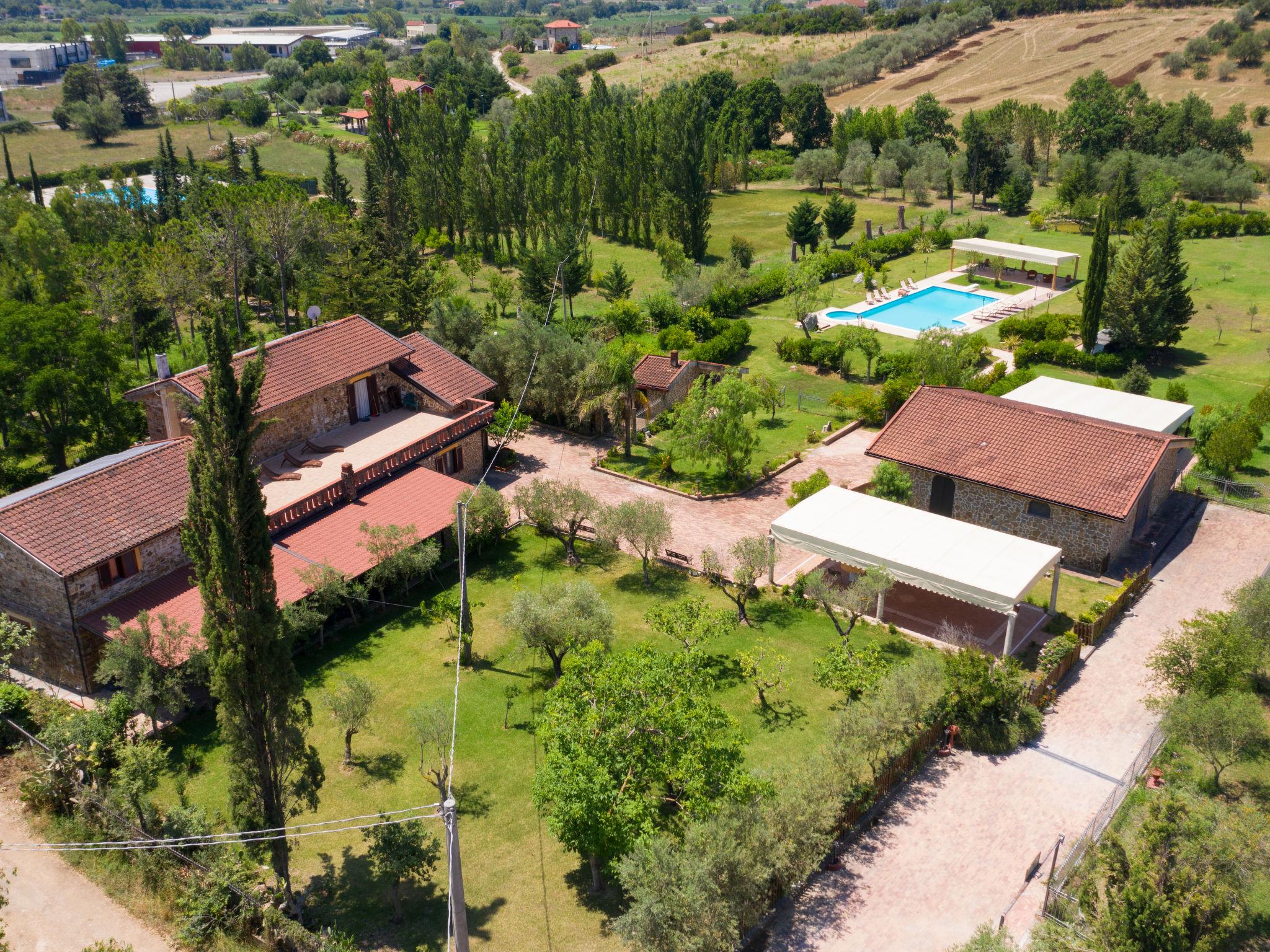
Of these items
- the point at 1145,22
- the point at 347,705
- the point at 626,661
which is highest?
the point at 1145,22

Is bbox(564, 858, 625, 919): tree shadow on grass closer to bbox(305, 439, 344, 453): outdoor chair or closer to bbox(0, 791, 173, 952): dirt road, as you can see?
bbox(0, 791, 173, 952): dirt road

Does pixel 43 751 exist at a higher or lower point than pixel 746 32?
lower

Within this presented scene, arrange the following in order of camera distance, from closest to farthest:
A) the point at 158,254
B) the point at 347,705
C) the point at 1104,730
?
the point at 347,705
the point at 1104,730
the point at 158,254

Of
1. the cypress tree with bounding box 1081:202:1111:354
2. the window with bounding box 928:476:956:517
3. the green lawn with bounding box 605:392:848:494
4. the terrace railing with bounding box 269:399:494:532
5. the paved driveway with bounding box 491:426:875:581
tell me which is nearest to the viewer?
the terrace railing with bounding box 269:399:494:532

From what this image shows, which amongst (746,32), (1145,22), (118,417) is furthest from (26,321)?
(746,32)

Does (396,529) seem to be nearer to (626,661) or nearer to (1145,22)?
(626,661)

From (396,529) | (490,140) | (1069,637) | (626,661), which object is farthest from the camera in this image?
(490,140)

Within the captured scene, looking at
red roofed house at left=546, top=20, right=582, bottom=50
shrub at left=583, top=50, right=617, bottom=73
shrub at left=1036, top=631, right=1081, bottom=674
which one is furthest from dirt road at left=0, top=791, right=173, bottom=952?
red roofed house at left=546, top=20, right=582, bottom=50

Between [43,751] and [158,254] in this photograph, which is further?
[158,254]
